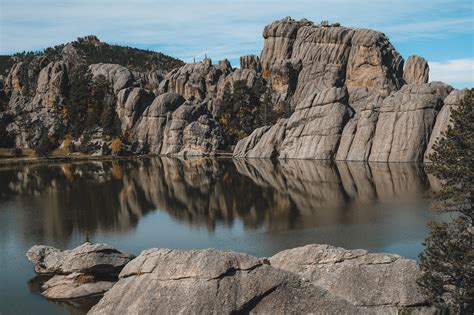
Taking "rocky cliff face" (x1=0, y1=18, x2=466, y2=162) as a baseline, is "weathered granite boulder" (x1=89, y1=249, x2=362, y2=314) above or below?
below

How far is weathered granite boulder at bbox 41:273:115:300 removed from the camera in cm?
3938

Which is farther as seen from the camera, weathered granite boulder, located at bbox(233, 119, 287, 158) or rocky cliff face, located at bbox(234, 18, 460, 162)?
weathered granite boulder, located at bbox(233, 119, 287, 158)

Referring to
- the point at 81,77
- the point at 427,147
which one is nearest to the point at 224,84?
the point at 81,77

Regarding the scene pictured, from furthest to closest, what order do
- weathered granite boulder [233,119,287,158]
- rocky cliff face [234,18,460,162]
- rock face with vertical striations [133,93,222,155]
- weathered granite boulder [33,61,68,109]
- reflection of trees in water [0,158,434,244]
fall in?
weathered granite boulder [33,61,68,109] < rock face with vertical striations [133,93,222,155] < weathered granite boulder [233,119,287,158] < rocky cliff face [234,18,460,162] < reflection of trees in water [0,158,434,244]

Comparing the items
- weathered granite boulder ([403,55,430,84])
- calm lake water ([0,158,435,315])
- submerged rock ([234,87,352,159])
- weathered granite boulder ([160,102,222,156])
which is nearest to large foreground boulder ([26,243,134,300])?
calm lake water ([0,158,435,315])

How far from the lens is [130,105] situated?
18475cm

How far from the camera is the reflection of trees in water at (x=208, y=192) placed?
6731 cm

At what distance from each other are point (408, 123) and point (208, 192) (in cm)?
6103

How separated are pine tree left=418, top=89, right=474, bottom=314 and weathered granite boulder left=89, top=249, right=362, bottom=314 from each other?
575 centimetres

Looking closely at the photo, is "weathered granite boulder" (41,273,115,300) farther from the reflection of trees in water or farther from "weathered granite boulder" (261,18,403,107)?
"weathered granite boulder" (261,18,403,107)

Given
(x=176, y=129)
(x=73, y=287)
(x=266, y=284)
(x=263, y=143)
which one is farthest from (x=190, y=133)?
(x=266, y=284)

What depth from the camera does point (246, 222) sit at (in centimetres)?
6519

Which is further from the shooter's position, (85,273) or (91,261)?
(85,273)

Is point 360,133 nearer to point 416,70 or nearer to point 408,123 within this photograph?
point 408,123
